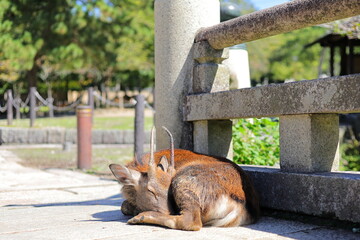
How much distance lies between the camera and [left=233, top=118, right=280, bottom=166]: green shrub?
514 centimetres

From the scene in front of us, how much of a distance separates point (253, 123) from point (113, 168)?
107 inches

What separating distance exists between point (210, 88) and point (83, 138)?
4314 mm

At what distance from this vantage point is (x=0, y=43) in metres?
17.7

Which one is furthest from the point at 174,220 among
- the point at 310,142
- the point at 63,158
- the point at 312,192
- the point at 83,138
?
the point at 63,158

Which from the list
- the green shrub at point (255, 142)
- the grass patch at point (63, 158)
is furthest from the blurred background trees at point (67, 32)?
the green shrub at point (255, 142)

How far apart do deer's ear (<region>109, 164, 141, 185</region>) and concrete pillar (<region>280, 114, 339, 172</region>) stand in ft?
3.43

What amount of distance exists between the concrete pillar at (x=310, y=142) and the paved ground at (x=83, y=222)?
0.40 meters

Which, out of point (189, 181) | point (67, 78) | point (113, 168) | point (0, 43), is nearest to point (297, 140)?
point (189, 181)

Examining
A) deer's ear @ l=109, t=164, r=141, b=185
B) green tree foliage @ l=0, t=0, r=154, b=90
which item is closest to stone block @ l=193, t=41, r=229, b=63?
deer's ear @ l=109, t=164, r=141, b=185

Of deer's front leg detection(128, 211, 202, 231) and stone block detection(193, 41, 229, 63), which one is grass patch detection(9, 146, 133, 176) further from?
deer's front leg detection(128, 211, 202, 231)

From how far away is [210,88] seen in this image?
161 inches

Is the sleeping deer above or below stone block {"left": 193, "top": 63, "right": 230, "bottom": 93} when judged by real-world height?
below

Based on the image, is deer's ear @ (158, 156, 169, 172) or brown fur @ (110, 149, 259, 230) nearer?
brown fur @ (110, 149, 259, 230)

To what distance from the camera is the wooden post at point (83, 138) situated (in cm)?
791
